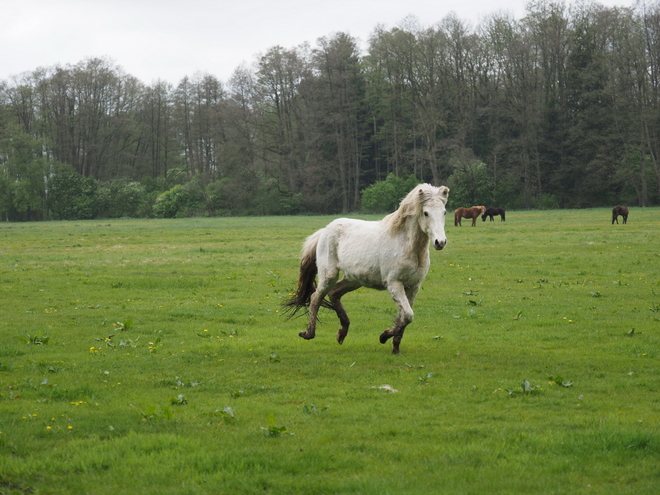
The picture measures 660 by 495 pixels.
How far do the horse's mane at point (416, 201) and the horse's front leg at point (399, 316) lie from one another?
2.93ft

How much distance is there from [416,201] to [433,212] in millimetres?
533

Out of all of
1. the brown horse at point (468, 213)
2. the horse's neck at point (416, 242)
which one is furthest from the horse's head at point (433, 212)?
the brown horse at point (468, 213)

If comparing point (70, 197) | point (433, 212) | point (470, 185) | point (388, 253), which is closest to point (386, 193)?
point (470, 185)

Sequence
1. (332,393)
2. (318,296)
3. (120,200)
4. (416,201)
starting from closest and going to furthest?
1. (332,393)
2. (416,201)
3. (318,296)
4. (120,200)

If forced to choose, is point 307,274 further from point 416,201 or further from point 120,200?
point 120,200

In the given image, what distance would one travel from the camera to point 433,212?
9281 millimetres

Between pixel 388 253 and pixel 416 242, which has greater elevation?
pixel 416 242

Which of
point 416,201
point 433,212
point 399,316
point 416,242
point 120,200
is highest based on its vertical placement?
point 120,200

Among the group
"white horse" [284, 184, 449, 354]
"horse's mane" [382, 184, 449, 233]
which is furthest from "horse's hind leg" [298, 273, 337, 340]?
"horse's mane" [382, 184, 449, 233]

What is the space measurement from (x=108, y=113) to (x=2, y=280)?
70.0m

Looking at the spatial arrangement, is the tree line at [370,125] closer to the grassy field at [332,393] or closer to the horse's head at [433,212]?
the grassy field at [332,393]

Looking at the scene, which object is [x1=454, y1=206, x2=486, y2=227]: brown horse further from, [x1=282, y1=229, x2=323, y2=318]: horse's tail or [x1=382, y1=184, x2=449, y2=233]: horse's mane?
[x1=382, y1=184, x2=449, y2=233]: horse's mane

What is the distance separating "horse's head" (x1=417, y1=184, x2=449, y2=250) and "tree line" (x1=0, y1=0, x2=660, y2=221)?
61.2 m

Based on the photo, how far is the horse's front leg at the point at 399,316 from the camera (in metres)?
9.53
